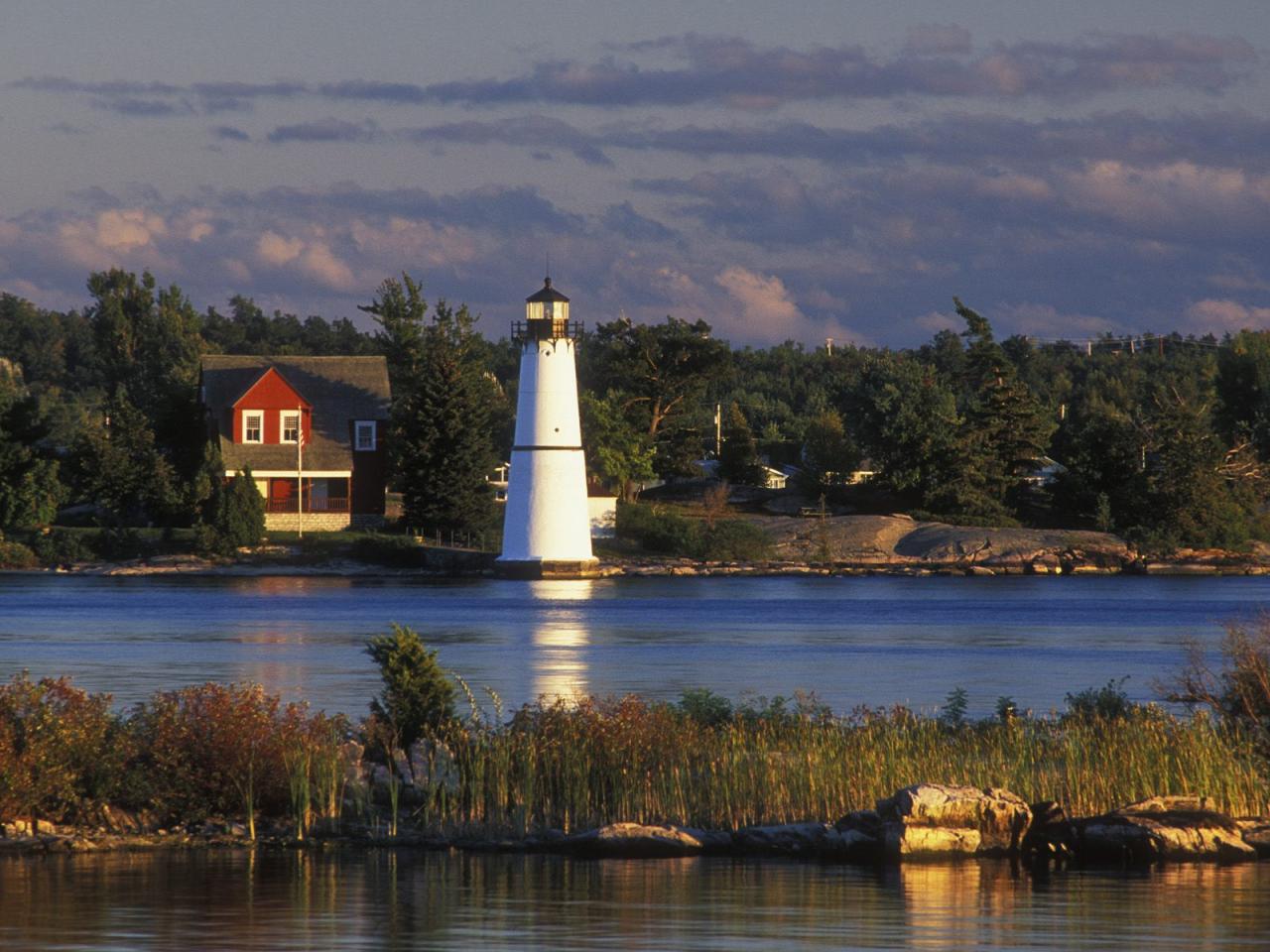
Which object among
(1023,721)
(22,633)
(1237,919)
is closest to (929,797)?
(1237,919)

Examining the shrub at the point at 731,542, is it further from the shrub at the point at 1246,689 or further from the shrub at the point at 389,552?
the shrub at the point at 1246,689

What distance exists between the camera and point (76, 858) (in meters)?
13.4

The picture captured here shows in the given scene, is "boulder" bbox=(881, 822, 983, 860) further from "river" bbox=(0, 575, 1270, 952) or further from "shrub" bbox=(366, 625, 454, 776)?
"shrub" bbox=(366, 625, 454, 776)

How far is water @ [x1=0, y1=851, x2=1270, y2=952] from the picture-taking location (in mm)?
11078

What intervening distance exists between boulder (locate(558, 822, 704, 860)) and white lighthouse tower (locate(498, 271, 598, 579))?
45786 millimetres

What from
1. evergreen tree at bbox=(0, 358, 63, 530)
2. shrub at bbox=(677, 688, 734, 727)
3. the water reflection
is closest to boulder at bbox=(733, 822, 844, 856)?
shrub at bbox=(677, 688, 734, 727)

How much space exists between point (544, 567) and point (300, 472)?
1176 cm

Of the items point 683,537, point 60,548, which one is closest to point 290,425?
point 60,548

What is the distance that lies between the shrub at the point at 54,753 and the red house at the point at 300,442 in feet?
181

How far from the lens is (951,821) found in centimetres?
1370

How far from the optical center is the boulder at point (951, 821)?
44.6ft

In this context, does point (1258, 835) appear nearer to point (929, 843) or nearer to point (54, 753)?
point (929, 843)

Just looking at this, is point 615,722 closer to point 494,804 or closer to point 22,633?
point 494,804

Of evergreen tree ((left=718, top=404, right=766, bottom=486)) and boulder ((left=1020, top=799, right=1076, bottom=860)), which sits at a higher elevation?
evergreen tree ((left=718, top=404, right=766, bottom=486))
